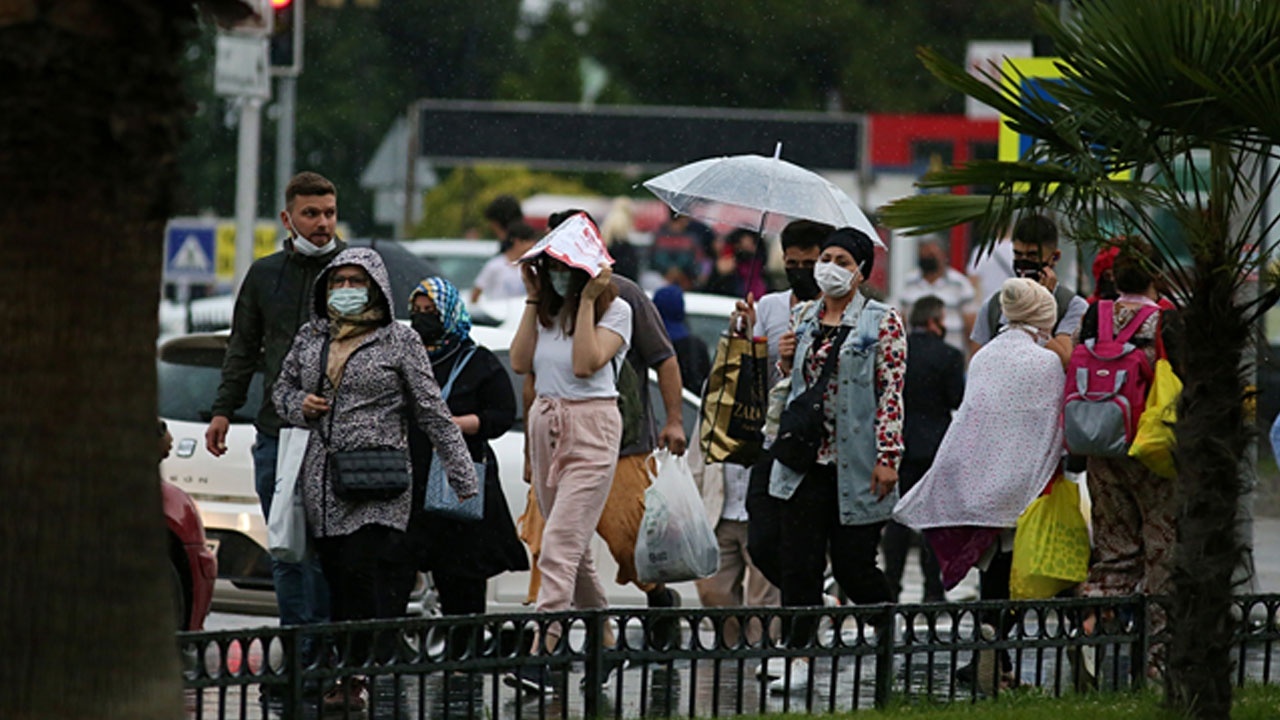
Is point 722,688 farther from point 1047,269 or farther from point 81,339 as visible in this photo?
point 81,339

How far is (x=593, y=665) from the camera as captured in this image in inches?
317

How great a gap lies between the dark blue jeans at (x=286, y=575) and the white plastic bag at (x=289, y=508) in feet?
1.51

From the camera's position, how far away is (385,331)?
8977 mm

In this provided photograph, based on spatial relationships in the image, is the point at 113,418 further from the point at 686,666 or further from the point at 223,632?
the point at 686,666

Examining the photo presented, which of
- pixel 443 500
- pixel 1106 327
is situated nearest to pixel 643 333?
pixel 443 500

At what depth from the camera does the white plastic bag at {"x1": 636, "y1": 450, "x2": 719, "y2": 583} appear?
974cm

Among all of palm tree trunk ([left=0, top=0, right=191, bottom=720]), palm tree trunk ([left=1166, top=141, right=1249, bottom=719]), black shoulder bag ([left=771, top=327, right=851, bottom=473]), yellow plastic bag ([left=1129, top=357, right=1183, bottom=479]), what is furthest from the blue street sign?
palm tree trunk ([left=0, top=0, right=191, bottom=720])

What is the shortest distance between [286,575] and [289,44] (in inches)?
416

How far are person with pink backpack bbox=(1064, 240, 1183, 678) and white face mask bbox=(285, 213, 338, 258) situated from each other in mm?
2835

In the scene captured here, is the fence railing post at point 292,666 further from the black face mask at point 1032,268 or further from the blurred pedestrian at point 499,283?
the blurred pedestrian at point 499,283

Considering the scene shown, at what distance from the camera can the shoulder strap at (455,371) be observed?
9.83m

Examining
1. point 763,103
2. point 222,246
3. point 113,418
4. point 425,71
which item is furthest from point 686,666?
point 425,71

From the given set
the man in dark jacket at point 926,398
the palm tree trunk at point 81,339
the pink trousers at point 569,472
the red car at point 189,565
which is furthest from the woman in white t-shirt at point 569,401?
the palm tree trunk at point 81,339

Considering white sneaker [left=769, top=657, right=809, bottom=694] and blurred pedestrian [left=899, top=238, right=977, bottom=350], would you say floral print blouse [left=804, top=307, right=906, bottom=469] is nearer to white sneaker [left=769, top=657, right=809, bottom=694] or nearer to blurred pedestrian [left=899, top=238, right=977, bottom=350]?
white sneaker [left=769, top=657, right=809, bottom=694]
